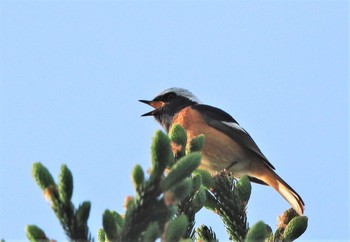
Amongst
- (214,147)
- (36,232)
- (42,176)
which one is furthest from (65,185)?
(214,147)

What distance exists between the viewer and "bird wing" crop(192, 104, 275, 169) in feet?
25.3

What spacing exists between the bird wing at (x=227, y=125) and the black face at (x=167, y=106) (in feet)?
1.23

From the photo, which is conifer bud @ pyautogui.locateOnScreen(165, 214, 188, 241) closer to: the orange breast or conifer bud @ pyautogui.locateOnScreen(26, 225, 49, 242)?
conifer bud @ pyautogui.locateOnScreen(26, 225, 49, 242)

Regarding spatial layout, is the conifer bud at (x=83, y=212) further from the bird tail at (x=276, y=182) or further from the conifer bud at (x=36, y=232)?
the bird tail at (x=276, y=182)

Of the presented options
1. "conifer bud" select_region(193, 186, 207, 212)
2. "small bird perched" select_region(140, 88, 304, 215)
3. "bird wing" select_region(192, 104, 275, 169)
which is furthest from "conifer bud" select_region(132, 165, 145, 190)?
"bird wing" select_region(192, 104, 275, 169)

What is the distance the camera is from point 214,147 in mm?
7375

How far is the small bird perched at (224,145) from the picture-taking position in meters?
7.32

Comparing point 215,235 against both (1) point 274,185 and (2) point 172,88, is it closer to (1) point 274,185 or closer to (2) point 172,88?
(1) point 274,185

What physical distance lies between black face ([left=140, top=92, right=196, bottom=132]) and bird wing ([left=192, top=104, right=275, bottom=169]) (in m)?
0.38

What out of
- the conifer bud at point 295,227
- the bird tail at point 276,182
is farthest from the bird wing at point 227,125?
the conifer bud at point 295,227

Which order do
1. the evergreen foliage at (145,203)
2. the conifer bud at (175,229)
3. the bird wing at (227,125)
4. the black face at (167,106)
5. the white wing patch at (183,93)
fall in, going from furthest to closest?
the white wing patch at (183,93), the black face at (167,106), the bird wing at (227,125), the conifer bud at (175,229), the evergreen foliage at (145,203)

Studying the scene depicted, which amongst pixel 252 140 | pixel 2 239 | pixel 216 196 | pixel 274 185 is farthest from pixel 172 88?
pixel 2 239

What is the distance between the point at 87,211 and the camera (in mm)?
2199

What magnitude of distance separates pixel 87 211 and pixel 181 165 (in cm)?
40
